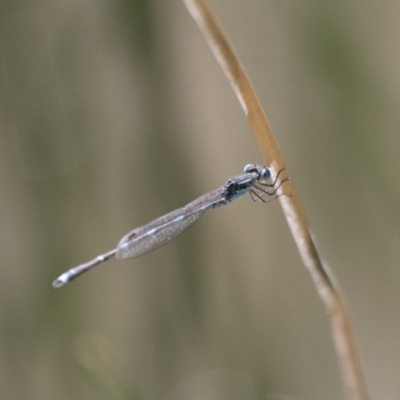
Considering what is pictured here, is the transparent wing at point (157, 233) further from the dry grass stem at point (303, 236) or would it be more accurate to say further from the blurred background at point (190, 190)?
the dry grass stem at point (303, 236)

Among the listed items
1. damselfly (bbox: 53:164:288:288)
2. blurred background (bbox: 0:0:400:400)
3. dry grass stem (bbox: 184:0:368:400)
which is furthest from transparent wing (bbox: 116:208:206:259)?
dry grass stem (bbox: 184:0:368:400)

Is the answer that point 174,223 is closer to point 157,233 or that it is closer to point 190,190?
point 157,233

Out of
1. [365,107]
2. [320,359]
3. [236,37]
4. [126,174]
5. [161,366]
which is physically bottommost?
[320,359]

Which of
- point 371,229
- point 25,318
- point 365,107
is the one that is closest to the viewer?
point 365,107

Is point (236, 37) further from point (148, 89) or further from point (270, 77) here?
point (148, 89)

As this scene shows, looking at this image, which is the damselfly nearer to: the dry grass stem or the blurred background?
the blurred background

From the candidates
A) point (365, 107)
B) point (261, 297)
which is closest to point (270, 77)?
point (365, 107)
